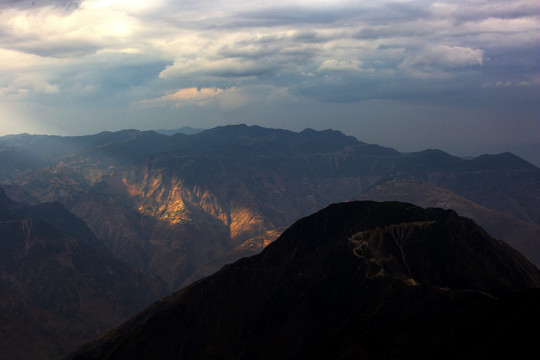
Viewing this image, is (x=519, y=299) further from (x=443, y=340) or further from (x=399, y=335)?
(x=399, y=335)

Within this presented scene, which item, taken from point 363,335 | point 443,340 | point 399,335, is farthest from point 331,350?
point 443,340

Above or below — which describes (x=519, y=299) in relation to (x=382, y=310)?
above

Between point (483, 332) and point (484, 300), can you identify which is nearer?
point (483, 332)

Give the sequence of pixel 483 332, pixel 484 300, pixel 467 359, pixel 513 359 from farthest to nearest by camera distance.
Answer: pixel 484 300
pixel 483 332
pixel 467 359
pixel 513 359

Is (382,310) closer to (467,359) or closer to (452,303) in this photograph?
(452,303)

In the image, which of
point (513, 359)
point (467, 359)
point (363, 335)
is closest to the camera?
point (513, 359)

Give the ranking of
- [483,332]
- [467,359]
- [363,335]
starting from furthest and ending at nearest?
[363,335] → [483,332] → [467,359]

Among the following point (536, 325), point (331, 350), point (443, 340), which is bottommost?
point (331, 350)

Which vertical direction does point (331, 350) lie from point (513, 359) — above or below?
below

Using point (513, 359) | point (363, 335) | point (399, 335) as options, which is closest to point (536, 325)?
point (513, 359)
